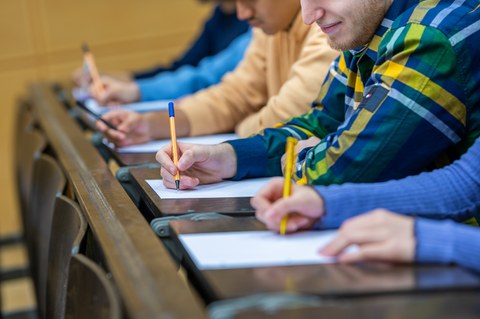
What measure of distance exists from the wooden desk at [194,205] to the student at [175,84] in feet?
5.18

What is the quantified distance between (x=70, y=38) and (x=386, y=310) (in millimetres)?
4410

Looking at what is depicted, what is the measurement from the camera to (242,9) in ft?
7.02

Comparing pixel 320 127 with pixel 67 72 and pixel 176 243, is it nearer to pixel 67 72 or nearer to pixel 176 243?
pixel 176 243

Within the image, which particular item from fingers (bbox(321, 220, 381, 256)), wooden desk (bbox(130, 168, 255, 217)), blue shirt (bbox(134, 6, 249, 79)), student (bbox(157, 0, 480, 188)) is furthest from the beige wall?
fingers (bbox(321, 220, 381, 256))

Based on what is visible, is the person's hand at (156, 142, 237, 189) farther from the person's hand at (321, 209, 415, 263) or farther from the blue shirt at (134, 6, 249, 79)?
the blue shirt at (134, 6, 249, 79)

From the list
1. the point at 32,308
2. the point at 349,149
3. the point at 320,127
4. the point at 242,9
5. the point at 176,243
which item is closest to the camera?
the point at 176,243

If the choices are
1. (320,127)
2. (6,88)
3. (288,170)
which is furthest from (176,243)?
(6,88)

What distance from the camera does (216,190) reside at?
1.59 m

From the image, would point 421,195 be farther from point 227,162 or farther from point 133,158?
point 133,158

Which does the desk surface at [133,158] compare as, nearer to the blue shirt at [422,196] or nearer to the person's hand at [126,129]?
the person's hand at [126,129]

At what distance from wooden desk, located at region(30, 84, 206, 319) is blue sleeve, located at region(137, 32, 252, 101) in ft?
3.81

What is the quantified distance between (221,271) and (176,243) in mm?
205

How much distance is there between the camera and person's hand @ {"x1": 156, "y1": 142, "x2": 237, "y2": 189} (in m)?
1.60

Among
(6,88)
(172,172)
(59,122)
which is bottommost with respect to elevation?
(6,88)
